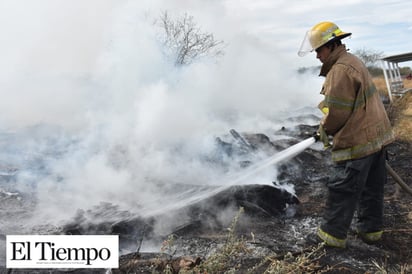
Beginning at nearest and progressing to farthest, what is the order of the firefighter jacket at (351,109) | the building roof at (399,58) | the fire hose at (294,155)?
the firefighter jacket at (351,109), the fire hose at (294,155), the building roof at (399,58)

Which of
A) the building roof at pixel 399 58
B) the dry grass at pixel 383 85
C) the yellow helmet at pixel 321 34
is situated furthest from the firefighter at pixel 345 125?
the dry grass at pixel 383 85

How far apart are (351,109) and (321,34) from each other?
2.51ft

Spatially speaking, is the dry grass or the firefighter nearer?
the firefighter

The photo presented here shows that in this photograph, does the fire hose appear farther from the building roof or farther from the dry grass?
the dry grass

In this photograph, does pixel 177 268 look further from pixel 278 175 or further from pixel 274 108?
pixel 274 108

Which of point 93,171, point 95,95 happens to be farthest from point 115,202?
point 95,95

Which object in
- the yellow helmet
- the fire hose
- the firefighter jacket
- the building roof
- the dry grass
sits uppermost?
the building roof

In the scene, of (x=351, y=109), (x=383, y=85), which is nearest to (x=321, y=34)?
(x=351, y=109)

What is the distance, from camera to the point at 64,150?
5938 mm

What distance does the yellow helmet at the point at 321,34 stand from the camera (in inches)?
129

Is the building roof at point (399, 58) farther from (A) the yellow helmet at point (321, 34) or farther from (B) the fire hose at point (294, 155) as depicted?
(A) the yellow helmet at point (321, 34)

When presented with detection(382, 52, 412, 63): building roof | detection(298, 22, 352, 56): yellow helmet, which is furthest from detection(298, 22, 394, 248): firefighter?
detection(382, 52, 412, 63): building roof

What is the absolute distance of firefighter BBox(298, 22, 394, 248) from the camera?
3150mm

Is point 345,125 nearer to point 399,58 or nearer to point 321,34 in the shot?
point 321,34
